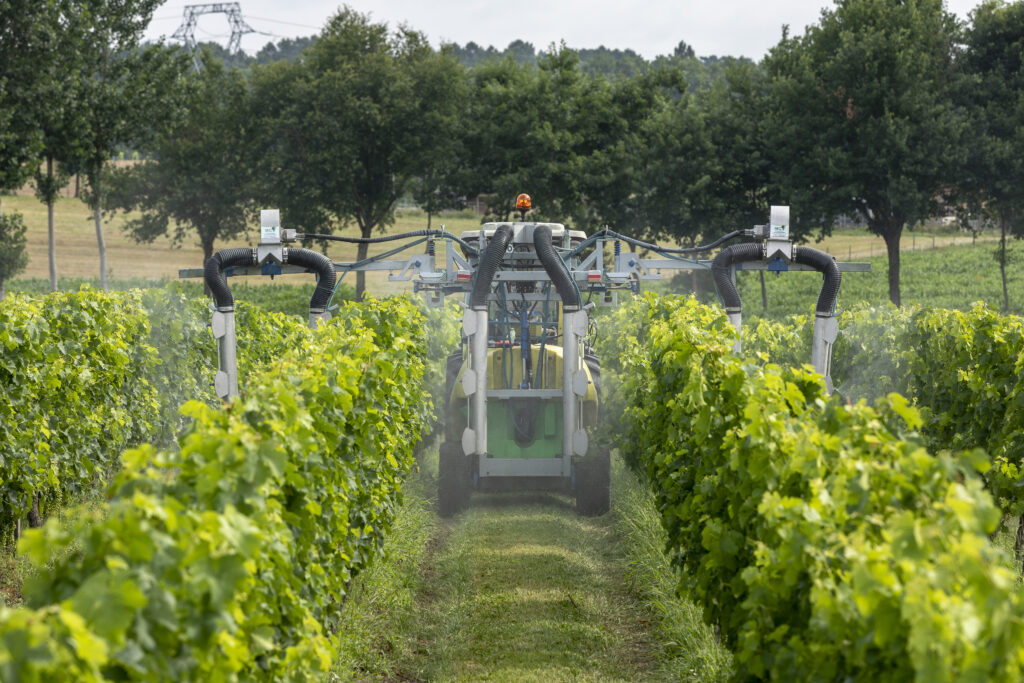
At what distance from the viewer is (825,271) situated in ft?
34.1

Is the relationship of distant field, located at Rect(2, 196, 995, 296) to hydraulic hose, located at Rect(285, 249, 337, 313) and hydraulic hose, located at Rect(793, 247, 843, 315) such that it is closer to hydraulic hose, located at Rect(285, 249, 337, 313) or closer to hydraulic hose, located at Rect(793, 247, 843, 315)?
hydraulic hose, located at Rect(285, 249, 337, 313)

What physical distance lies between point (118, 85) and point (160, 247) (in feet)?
94.0

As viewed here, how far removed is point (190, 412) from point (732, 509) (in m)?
2.74

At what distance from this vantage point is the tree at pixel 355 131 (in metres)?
42.3

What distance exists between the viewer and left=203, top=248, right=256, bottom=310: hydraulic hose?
32.9 ft

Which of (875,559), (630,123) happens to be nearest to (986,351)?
(875,559)

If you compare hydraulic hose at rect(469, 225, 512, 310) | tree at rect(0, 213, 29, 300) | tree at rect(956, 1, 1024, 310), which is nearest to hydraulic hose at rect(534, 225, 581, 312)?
hydraulic hose at rect(469, 225, 512, 310)

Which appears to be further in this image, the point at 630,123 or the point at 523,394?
the point at 630,123

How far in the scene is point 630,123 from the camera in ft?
143

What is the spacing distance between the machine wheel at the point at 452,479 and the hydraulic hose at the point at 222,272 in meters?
2.49

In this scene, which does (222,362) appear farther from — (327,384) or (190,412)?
(190,412)

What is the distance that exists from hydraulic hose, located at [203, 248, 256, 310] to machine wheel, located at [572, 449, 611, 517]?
11.6 ft

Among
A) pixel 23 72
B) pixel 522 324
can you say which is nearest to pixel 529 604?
pixel 522 324

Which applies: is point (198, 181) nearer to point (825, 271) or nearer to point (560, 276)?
point (560, 276)
